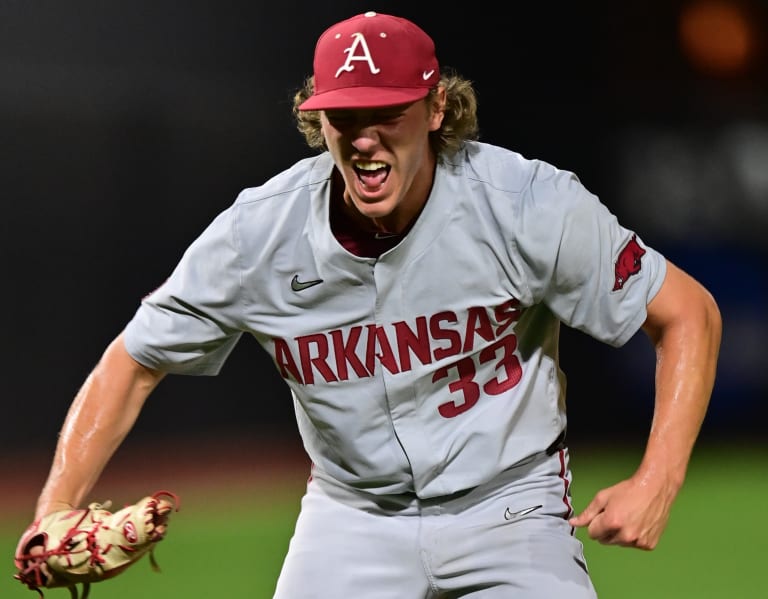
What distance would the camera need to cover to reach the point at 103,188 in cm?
439

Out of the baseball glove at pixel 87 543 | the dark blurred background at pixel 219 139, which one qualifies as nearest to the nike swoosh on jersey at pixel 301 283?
the baseball glove at pixel 87 543

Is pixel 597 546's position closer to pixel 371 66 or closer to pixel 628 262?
pixel 628 262

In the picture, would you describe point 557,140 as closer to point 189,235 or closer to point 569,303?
point 189,235

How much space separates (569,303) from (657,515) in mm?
440

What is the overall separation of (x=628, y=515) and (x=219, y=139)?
295cm

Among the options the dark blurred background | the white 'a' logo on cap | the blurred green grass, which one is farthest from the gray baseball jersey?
the dark blurred background

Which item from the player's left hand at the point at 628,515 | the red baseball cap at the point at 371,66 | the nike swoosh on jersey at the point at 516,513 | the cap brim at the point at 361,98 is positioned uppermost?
the red baseball cap at the point at 371,66

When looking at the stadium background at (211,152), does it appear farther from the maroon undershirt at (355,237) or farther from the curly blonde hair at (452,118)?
the maroon undershirt at (355,237)

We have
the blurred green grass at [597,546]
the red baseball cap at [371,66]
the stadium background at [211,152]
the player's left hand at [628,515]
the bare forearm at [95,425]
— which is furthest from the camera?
the stadium background at [211,152]

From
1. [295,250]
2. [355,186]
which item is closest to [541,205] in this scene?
[355,186]

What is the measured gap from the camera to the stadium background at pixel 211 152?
431 centimetres

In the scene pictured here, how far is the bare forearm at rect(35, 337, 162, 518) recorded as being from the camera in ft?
7.20

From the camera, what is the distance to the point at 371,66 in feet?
6.86

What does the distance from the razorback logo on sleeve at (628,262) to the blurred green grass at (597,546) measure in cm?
171
